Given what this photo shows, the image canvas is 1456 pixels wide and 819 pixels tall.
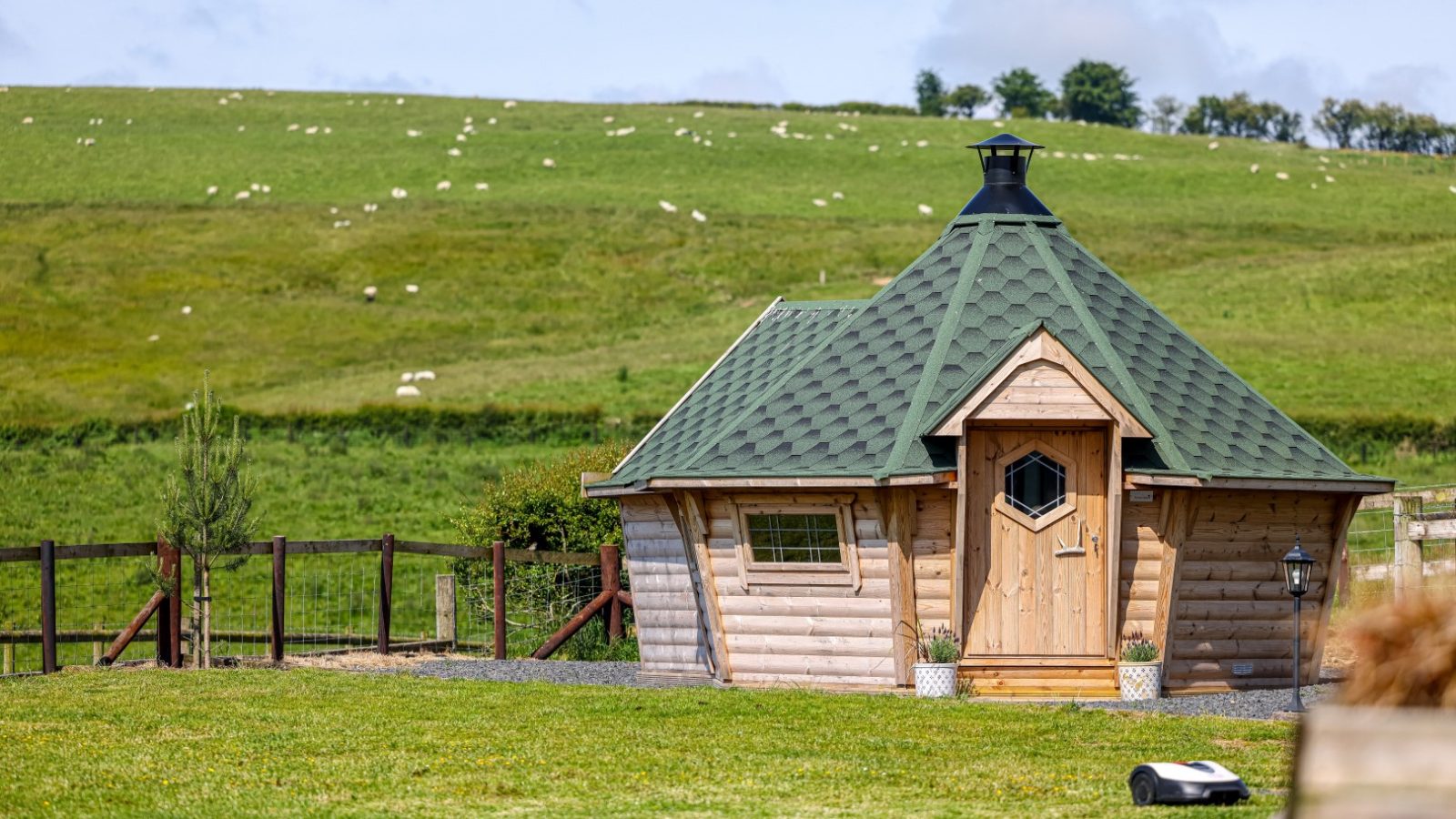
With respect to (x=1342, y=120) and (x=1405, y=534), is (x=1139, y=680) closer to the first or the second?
(x=1405, y=534)

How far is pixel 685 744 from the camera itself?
13.4 metres

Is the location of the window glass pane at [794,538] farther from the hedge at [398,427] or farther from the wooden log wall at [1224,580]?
the hedge at [398,427]

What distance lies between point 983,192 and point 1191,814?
1192cm

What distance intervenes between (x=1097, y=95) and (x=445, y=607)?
121 m

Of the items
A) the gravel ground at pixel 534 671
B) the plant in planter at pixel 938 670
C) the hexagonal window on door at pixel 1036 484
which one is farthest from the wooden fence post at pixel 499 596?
the hexagonal window on door at pixel 1036 484

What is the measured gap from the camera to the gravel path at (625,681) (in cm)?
1619

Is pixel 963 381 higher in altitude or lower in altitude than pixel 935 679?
higher

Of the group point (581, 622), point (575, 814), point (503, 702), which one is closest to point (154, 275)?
point (581, 622)

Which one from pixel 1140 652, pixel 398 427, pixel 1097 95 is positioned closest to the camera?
pixel 1140 652

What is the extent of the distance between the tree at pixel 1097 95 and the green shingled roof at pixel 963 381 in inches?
4796

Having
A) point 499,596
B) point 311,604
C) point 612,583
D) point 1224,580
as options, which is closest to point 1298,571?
point 1224,580

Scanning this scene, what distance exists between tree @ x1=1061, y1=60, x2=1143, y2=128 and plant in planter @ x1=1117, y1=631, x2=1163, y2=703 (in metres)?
125

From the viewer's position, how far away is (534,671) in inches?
782

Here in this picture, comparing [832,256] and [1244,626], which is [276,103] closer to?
[832,256]
